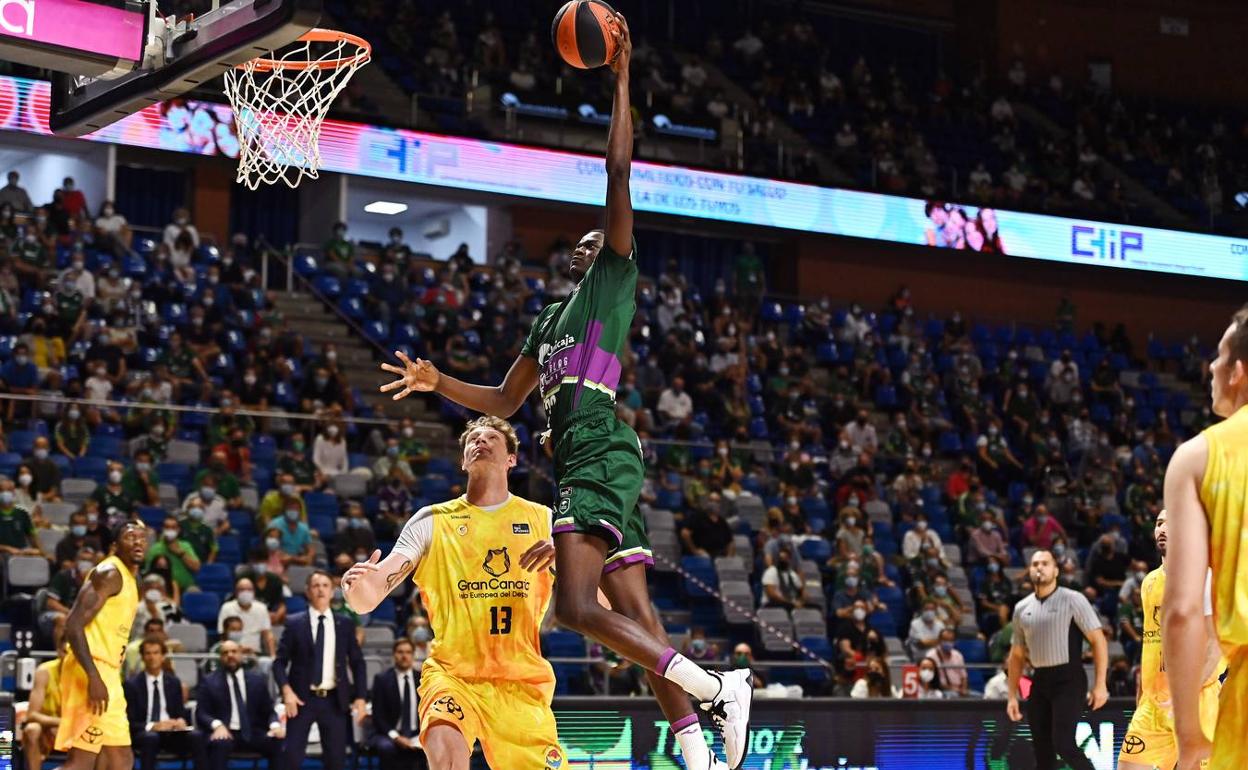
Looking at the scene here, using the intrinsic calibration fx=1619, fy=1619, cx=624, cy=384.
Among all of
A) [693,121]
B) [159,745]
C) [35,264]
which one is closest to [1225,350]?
[159,745]

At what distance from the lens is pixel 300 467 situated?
1767 cm

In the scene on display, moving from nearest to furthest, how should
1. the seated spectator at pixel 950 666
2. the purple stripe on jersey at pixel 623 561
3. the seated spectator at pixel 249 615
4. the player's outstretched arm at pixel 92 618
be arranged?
the purple stripe on jersey at pixel 623 561 → the player's outstretched arm at pixel 92 618 → the seated spectator at pixel 249 615 → the seated spectator at pixel 950 666

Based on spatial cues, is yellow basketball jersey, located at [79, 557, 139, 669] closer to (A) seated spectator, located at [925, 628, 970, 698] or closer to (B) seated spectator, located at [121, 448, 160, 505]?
(B) seated spectator, located at [121, 448, 160, 505]

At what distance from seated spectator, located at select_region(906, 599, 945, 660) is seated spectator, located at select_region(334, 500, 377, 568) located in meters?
6.20

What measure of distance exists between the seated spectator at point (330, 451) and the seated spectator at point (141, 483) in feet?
6.89

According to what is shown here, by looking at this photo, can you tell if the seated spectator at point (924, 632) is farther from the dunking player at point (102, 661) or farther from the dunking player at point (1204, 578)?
the dunking player at point (1204, 578)

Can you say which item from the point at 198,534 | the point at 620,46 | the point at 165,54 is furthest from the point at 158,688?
the point at 620,46

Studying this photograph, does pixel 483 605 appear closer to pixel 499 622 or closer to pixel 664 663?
pixel 499 622

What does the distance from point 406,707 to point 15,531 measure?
458cm

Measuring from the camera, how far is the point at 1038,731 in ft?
38.6

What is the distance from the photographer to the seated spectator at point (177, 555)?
15.3 metres

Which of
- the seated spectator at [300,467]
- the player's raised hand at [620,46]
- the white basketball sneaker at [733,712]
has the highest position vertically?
the player's raised hand at [620,46]

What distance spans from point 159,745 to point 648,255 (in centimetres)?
1801

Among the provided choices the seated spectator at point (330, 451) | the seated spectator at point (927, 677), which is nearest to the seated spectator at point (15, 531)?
the seated spectator at point (330, 451)
